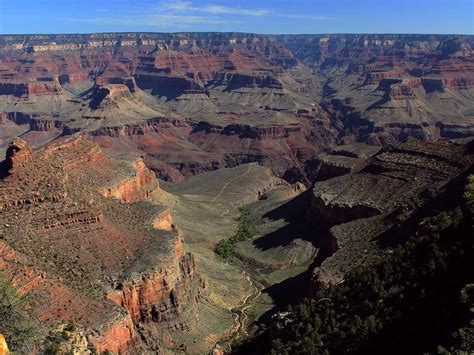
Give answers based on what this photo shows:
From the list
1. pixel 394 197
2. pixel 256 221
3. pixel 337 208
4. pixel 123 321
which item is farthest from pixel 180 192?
pixel 123 321

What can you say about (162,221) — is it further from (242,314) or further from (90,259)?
(90,259)

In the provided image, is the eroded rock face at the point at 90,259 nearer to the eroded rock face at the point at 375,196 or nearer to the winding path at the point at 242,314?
the winding path at the point at 242,314

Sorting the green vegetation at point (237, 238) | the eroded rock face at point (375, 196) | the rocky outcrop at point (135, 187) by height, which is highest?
the eroded rock face at point (375, 196)

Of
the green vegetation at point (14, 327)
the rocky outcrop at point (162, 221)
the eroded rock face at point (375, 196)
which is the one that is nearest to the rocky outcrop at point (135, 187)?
the rocky outcrop at point (162, 221)

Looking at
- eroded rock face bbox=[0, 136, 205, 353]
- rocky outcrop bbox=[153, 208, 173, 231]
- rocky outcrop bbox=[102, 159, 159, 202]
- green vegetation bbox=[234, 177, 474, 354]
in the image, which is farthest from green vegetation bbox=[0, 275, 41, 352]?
rocky outcrop bbox=[102, 159, 159, 202]

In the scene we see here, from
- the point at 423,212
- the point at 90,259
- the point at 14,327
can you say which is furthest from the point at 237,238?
the point at 14,327

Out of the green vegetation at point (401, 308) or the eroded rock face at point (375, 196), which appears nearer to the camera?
the green vegetation at point (401, 308)
